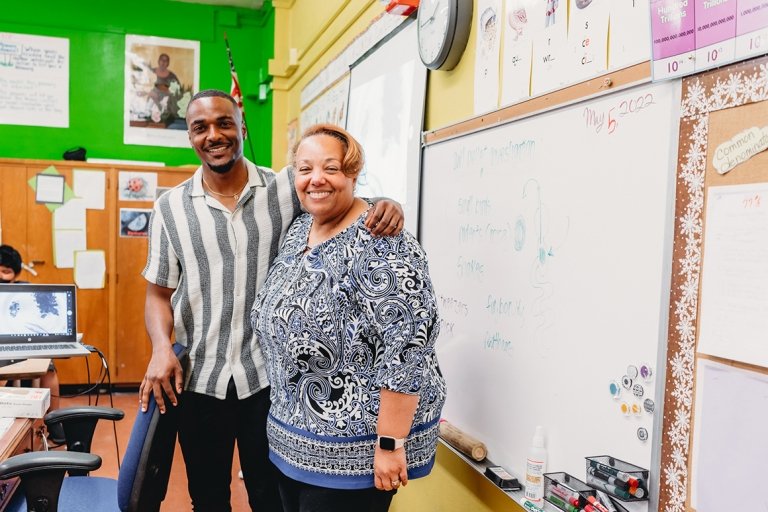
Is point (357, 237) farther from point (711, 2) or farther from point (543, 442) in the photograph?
point (711, 2)

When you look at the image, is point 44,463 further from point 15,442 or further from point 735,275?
point 735,275

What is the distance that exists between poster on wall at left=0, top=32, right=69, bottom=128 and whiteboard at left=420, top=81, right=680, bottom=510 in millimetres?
4119

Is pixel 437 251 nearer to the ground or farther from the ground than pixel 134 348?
farther from the ground

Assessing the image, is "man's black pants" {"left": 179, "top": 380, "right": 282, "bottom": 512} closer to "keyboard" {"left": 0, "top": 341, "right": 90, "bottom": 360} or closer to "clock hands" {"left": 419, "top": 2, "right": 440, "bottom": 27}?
"keyboard" {"left": 0, "top": 341, "right": 90, "bottom": 360}

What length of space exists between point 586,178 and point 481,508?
91 cm

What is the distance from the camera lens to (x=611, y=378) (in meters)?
1.19

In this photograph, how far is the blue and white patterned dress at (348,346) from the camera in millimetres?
1220

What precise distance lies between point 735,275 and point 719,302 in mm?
50

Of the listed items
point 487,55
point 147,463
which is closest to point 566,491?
point 147,463

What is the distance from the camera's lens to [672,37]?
1024mm

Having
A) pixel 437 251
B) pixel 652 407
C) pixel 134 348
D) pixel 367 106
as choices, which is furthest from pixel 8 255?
pixel 652 407

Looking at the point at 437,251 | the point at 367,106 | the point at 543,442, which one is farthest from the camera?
the point at 367,106

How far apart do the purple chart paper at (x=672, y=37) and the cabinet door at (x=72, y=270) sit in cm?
432

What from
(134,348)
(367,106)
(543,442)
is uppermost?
(367,106)
